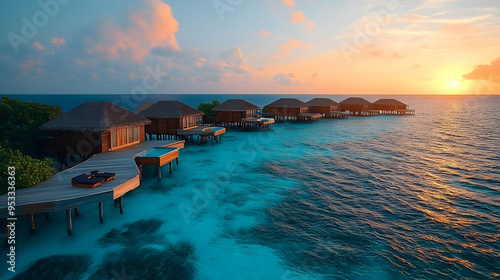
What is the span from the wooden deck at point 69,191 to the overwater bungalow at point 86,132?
3216mm

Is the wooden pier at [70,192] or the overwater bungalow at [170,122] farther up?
the overwater bungalow at [170,122]

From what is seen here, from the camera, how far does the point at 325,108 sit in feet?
244

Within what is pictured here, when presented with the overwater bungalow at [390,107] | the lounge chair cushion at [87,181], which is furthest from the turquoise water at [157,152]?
the overwater bungalow at [390,107]

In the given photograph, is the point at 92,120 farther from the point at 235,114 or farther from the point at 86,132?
the point at 235,114

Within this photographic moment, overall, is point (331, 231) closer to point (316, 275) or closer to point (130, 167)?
point (316, 275)

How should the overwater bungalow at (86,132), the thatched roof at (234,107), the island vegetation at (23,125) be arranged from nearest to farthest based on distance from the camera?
the overwater bungalow at (86,132)
the island vegetation at (23,125)
the thatched roof at (234,107)

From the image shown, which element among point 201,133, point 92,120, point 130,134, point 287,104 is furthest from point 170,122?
point 287,104

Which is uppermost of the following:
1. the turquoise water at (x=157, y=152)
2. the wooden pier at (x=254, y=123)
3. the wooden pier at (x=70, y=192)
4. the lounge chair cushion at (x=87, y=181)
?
the wooden pier at (x=254, y=123)

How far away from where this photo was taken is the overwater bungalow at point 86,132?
19.2 metres

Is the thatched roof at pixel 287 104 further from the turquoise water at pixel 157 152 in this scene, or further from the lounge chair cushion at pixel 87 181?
the lounge chair cushion at pixel 87 181

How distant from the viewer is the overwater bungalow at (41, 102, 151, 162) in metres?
19.2

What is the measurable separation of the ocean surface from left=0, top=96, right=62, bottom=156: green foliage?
8.95 meters

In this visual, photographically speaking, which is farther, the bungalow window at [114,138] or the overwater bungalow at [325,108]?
the overwater bungalow at [325,108]

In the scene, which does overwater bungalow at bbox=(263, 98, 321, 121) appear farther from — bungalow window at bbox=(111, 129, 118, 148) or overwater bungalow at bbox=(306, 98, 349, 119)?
bungalow window at bbox=(111, 129, 118, 148)
